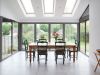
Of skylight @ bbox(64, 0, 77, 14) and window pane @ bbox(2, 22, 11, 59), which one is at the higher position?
skylight @ bbox(64, 0, 77, 14)

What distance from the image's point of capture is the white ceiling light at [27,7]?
962cm

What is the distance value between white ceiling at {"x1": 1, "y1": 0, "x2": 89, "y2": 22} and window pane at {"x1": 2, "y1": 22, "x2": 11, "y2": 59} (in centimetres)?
94

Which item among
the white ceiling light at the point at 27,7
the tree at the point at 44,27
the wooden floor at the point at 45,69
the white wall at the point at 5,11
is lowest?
the wooden floor at the point at 45,69

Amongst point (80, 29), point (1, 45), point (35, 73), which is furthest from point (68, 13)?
point (35, 73)

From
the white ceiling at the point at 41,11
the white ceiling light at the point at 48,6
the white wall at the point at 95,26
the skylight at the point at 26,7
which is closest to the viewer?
the white wall at the point at 95,26

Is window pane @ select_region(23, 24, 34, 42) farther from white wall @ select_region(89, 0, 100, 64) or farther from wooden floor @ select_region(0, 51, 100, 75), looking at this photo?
white wall @ select_region(89, 0, 100, 64)

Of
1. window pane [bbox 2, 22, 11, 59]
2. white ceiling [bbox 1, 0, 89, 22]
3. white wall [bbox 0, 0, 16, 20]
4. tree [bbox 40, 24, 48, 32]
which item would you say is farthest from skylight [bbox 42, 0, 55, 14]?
window pane [bbox 2, 22, 11, 59]

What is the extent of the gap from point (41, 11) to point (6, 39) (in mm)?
2792

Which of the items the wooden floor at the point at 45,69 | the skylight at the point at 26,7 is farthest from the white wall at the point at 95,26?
the skylight at the point at 26,7

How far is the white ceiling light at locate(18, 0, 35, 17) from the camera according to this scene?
379 inches

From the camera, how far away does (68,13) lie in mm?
11172

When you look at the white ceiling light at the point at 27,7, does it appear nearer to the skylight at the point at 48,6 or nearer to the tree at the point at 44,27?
the skylight at the point at 48,6

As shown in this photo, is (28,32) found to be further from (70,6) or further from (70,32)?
(70,6)

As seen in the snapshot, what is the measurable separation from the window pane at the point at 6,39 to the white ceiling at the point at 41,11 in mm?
937
